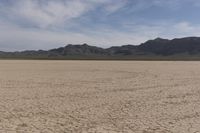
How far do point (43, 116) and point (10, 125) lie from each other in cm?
121

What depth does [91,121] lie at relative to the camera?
25.6 feet

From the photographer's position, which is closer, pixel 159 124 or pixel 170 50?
pixel 159 124

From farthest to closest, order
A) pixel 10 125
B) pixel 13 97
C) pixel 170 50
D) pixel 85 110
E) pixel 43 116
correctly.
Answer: pixel 170 50
pixel 13 97
pixel 85 110
pixel 43 116
pixel 10 125

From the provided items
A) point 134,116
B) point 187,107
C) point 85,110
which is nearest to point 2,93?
point 85,110

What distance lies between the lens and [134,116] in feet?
27.8

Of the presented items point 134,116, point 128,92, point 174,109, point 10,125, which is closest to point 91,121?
point 134,116

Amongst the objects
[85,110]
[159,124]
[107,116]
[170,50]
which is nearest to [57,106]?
[85,110]

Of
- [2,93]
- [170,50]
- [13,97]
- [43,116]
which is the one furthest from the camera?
[170,50]

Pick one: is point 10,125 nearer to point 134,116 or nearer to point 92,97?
point 134,116

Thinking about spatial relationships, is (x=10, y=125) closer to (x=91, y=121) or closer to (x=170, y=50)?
(x=91, y=121)

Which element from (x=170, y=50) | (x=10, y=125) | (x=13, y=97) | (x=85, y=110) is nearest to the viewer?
(x=10, y=125)

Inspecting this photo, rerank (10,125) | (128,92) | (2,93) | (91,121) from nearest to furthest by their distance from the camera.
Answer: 1. (10,125)
2. (91,121)
3. (2,93)
4. (128,92)

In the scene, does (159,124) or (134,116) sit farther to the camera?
(134,116)

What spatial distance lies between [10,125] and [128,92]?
683cm
